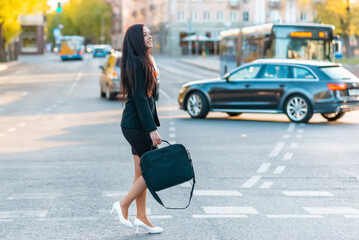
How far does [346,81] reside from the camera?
17250mm

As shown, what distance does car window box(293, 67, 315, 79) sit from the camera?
17562 mm

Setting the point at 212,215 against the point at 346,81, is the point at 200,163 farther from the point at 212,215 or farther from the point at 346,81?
the point at 346,81

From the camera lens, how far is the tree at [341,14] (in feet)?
186

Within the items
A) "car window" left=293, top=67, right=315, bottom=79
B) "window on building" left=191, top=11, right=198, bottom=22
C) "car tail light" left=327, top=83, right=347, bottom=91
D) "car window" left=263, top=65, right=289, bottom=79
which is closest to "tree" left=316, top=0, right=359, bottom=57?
"car window" left=263, top=65, right=289, bottom=79

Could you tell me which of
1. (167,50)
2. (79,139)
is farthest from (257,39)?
(167,50)

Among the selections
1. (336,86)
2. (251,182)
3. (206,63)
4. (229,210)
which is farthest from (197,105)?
(206,63)

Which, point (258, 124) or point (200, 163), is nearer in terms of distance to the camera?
point (200, 163)

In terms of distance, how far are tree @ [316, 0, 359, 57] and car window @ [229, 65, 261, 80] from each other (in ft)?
131

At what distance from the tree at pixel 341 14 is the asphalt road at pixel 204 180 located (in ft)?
131

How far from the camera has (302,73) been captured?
1769 centimetres

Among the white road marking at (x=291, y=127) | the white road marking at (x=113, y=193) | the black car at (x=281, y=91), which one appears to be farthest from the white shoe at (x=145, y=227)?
the black car at (x=281, y=91)

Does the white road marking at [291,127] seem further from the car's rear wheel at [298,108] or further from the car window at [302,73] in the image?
the car window at [302,73]

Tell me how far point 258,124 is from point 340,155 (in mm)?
5740

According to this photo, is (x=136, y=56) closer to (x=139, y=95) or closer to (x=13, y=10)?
(x=139, y=95)
